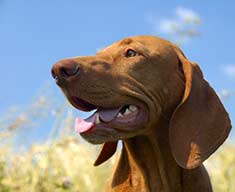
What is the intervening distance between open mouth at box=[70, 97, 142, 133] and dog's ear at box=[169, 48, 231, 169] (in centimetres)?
32

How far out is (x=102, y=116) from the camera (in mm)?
4520

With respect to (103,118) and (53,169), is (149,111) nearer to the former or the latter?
(103,118)

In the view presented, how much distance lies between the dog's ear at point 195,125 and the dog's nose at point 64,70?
0.80m

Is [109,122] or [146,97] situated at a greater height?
[146,97]

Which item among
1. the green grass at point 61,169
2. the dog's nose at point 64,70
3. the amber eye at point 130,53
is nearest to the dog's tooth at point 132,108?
the amber eye at point 130,53

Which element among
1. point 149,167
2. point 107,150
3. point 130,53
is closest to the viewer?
point 130,53

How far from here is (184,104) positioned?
472 cm

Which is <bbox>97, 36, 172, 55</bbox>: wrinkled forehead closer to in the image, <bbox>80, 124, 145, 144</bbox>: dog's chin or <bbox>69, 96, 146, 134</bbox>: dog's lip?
<bbox>69, 96, 146, 134</bbox>: dog's lip

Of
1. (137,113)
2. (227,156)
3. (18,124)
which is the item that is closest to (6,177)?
(18,124)

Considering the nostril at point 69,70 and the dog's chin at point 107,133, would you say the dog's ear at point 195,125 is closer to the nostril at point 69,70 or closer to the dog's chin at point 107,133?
the dog's chin at point 107,133

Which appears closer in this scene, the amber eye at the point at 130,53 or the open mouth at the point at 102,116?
the open mouth at the point at 102,116

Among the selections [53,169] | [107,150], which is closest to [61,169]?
[53,169]

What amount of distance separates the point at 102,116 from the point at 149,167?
610 mm

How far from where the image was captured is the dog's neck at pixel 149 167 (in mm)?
4836
